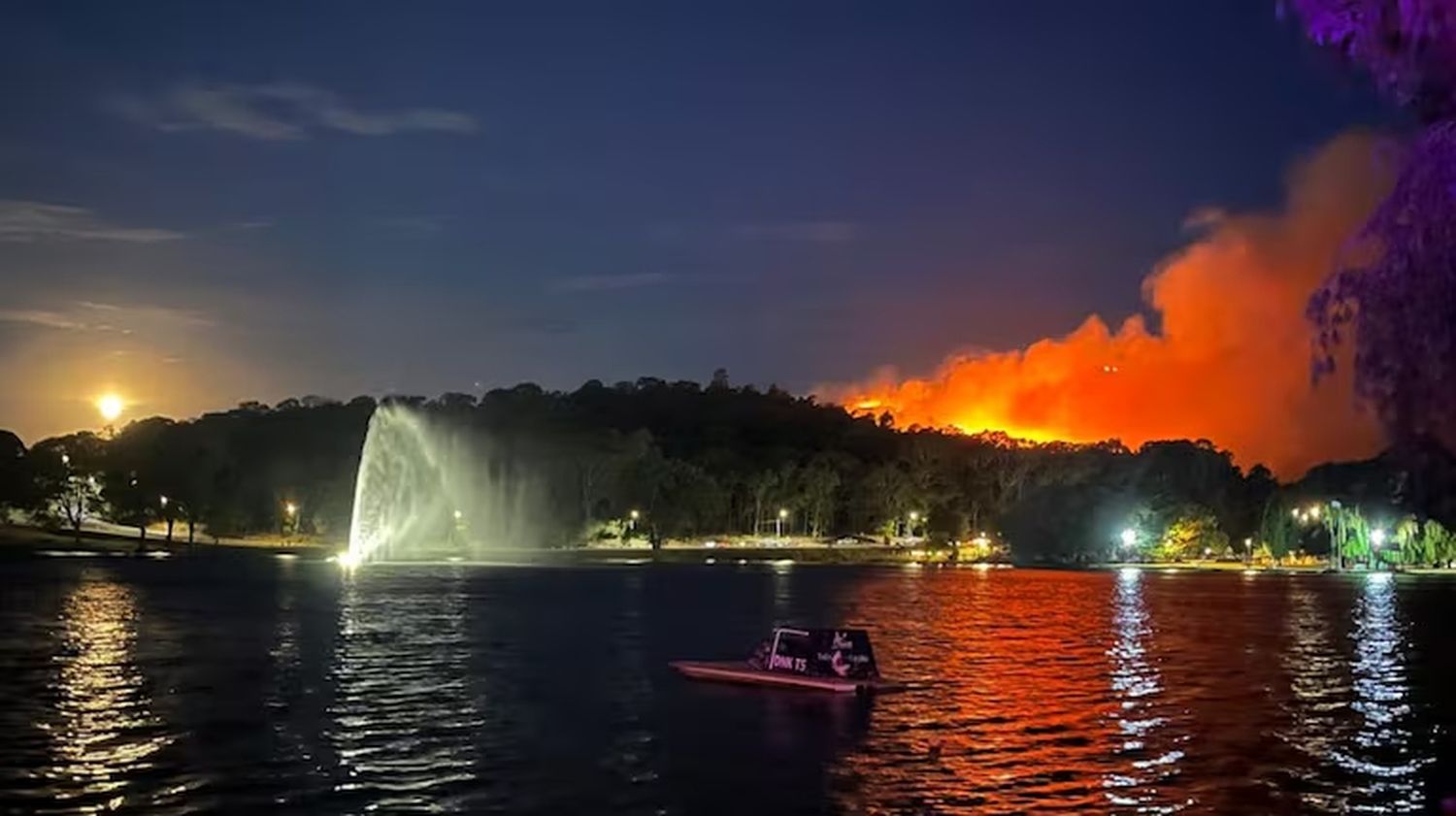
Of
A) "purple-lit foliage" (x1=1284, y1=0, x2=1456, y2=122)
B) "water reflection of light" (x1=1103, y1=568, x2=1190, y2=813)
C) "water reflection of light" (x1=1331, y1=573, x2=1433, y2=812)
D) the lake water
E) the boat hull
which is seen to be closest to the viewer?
"purple-lit foliage" (x1=1284, y1=0, x2=1456, y2=122)

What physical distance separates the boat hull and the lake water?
1369 mm

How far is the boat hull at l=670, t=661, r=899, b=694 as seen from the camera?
5369 cm

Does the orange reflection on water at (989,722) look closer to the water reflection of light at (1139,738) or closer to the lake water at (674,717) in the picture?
the lake water at (674,717)

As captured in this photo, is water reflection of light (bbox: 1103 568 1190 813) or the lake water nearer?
the lake water

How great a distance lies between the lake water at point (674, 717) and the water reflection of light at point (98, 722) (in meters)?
0.16

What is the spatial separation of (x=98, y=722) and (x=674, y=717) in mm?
17570

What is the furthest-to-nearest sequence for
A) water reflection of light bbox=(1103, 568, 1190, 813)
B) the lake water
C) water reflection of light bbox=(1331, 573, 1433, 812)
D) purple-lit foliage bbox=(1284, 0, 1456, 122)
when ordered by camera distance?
water reflection of light bbox=(1331, 573, 1433, 812) → water reflection of light bbox=(1103, 568, 1190, 813) → the lake water → purple-lit foliage bbox=(1284, 0, 1456, 122)

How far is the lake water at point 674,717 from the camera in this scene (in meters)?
33.8

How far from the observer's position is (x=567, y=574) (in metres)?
194

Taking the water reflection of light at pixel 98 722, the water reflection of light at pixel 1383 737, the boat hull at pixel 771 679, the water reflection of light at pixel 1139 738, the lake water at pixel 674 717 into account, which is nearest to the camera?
the water reflection of light at pixel 98 722

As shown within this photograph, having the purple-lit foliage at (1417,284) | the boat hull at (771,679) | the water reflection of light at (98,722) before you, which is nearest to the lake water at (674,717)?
the water reflection of light at (98,722)

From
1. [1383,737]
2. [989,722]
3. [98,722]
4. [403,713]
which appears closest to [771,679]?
[989,722]

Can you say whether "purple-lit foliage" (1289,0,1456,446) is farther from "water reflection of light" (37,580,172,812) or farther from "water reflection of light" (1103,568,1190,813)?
"water reflection of light" (37,580,172,812)

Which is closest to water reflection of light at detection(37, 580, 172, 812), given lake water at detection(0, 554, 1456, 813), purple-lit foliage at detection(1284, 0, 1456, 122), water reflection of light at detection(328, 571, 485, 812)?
lake water at detection(0, 554, 1456, 813)
